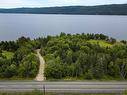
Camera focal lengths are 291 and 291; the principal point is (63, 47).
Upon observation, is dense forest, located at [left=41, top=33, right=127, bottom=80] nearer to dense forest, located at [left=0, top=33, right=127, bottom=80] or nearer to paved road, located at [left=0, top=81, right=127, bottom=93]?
dense forest, located at [left=0, top=33, right=127, bottom=80]

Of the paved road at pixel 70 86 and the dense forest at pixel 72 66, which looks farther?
the dense forest at pixel 72 66

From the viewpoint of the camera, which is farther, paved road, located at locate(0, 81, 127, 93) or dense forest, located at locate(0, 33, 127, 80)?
dense forest, located at locate(0, 33, 127, 80)

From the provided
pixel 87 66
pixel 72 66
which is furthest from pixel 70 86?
pixel 87 66

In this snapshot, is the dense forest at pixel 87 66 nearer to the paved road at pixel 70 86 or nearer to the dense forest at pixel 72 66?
the dense forest at pixel 72 66

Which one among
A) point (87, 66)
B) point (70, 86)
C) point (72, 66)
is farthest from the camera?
point (87, 66)

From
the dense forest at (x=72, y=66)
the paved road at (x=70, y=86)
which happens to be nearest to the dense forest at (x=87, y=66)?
the dense forest at (x=72, y=66)

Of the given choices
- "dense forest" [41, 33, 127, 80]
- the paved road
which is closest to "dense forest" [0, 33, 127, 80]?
"dense forest" [41, 33, 127, 80]

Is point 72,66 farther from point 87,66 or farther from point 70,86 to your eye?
point 70,86

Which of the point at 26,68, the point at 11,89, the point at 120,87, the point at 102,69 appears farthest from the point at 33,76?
the point at 120,87

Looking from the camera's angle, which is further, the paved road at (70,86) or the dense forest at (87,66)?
the dense forest at (87,66)

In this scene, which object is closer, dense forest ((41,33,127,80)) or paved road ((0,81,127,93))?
paved road ((0,81,127,93))
